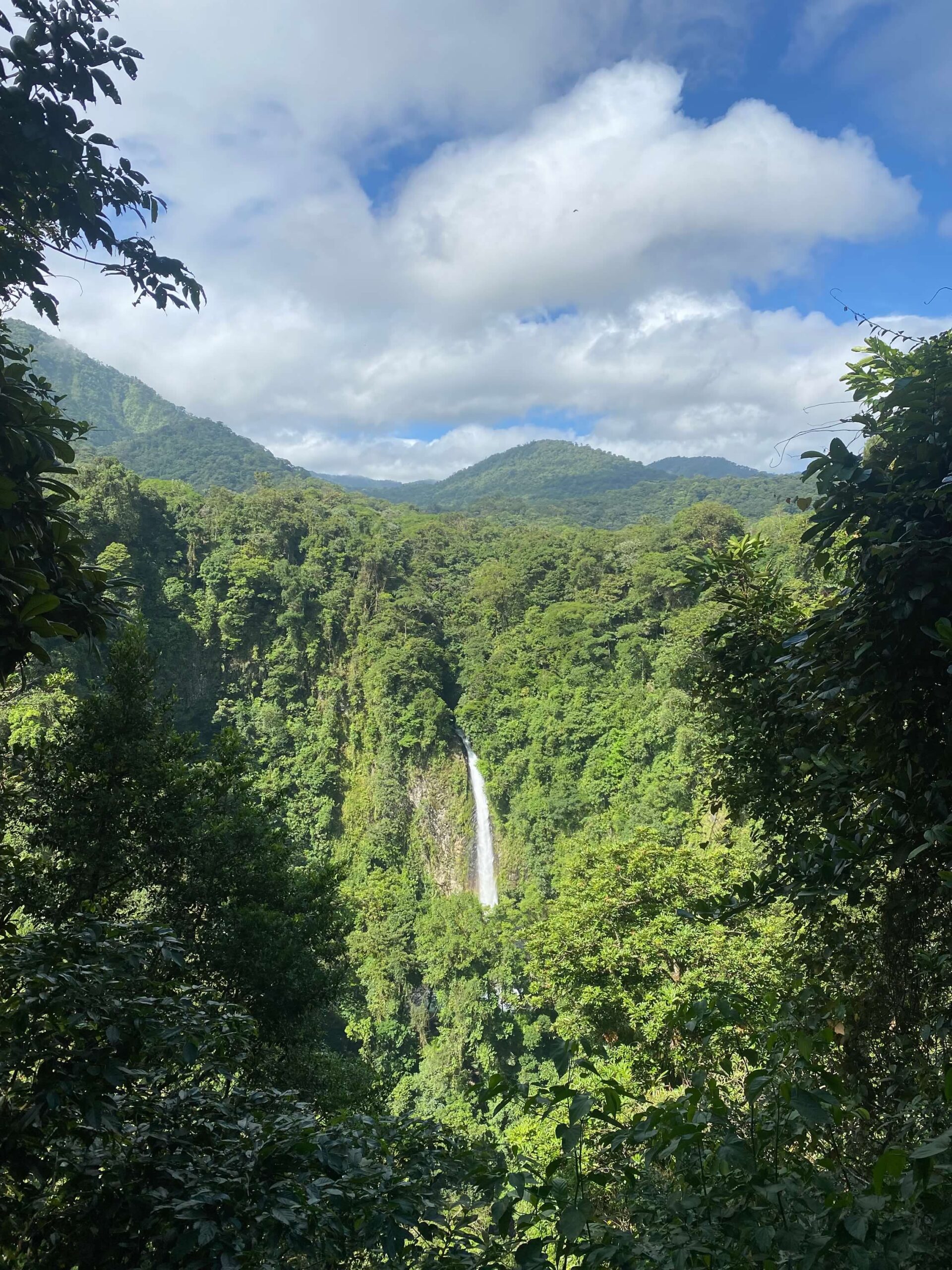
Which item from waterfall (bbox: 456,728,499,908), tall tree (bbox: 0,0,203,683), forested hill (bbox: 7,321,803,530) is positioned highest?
forested hill (bbox: 7,321,803,530)

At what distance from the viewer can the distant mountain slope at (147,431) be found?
196ft

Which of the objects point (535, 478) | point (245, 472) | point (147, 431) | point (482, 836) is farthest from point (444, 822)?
point (535, 478)

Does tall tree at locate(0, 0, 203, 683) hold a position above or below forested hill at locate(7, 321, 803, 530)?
below

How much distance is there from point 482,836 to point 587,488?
3261 inches

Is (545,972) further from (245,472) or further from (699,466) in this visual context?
(699,466)

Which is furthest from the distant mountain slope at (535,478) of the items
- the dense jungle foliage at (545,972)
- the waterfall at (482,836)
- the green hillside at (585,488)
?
the dense jungle foliage at (545,972)

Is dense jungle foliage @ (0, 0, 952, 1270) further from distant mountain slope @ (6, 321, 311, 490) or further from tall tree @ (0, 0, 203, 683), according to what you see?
distant mountain slope @ (6, 321, 311, 490)

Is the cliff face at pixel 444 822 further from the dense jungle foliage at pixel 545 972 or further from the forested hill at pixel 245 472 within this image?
the forested hill at pixel 245 472

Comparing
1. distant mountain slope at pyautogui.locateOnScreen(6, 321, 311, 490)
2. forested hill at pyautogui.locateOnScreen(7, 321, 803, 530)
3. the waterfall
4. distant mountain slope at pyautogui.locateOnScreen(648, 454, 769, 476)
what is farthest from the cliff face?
distant mountain slope at pyautogui.locateOnScreen(648, 454, 769, 476)

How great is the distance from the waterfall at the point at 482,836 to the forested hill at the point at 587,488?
1577cm

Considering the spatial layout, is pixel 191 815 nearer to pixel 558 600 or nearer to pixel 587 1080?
pixel 587 1080

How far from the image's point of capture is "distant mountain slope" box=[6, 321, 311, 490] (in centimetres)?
5988

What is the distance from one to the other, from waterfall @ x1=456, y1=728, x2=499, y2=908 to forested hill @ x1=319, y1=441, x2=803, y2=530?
15767mm

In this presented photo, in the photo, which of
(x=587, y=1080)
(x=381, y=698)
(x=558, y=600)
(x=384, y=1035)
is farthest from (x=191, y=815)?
(x=558, y=600)
